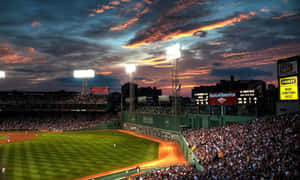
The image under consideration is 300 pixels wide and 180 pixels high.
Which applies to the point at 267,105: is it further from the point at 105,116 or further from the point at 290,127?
the point at 105,116

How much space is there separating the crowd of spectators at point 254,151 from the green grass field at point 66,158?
9.66m

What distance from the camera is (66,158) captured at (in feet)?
86.8

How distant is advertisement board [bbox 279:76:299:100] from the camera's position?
1958cm

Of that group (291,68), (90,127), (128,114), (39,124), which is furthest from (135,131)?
(291,68)

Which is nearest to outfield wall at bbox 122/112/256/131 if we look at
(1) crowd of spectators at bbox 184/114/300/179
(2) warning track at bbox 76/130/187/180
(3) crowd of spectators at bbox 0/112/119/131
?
(2) warning track at bbox 76/130/187/180

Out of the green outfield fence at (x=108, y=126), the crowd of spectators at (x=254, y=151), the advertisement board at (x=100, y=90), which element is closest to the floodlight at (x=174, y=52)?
the crowd of spectators at (x=254, y=151)

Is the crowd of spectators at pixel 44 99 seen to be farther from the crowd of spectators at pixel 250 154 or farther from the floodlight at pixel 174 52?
the crowd of spectators at pixel 250 154

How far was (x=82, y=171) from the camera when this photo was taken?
21828 mm

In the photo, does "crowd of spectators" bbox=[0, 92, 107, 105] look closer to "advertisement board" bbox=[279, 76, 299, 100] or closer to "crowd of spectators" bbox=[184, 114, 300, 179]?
"crowd of spectators" bbox=[184, 114, 300, 179]

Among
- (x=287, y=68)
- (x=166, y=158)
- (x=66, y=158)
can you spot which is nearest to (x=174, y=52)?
(x=166, y=158)

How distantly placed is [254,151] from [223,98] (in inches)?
478

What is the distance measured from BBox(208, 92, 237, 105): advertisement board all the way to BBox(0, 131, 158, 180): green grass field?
10425mm

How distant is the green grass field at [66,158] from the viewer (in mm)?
21125

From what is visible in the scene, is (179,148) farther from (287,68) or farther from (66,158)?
(287,68)
